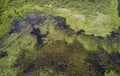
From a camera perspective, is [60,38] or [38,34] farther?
[38,34]

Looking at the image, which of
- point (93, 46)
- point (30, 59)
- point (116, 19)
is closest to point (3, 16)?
point (30, 59)

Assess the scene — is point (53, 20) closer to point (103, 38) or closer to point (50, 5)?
point (50, 5)

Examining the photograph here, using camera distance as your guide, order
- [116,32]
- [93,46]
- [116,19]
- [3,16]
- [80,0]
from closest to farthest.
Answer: [93,46] < [116,32] < [116,19] < [3,16] < [80,0]

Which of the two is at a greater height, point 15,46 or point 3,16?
point 3,16

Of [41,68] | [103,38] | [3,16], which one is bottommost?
[41,68]

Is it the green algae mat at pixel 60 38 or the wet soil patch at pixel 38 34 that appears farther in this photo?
the wet soil patch at pixel 38 34

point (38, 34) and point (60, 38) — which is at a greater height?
point (38, 34)

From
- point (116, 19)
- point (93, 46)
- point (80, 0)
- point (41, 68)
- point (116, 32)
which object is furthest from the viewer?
point (80, 0)

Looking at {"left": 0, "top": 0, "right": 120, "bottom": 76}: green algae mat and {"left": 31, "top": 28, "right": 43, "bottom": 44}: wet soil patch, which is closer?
{"left": 0, "top": 0, "right": 120, "bottom": 76}: green algae mat
